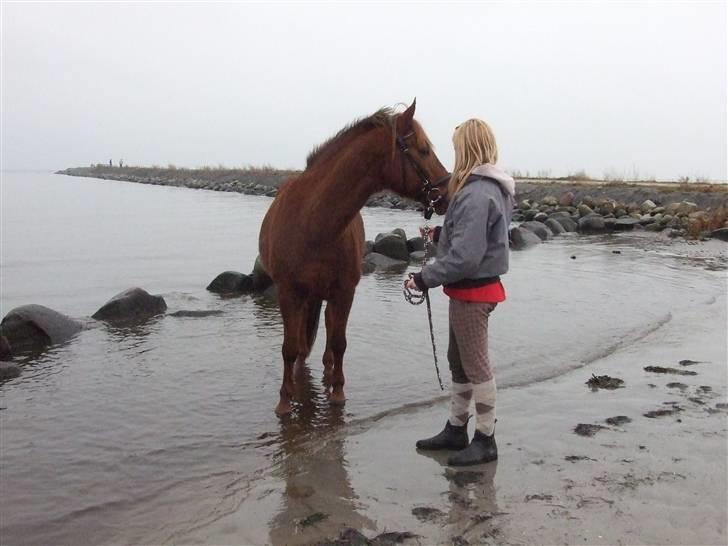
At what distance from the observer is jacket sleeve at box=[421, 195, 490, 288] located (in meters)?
4.01

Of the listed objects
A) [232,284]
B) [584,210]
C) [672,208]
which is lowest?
[232,284]

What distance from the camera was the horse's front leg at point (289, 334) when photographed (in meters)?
5.39

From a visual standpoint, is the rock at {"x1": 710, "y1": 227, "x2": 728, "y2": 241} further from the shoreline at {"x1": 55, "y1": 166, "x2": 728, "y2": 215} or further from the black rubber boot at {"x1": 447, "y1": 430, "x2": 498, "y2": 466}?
the black rubber boot at {"x1": 447, "y1": 430, "x2": 498, "y2": 466}

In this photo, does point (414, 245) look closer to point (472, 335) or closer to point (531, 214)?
point (472, 335)

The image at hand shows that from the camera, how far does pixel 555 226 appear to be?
21781 millimetres

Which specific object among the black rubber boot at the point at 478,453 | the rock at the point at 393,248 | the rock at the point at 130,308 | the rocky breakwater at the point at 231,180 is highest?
the rocky breakwater at the point at 231,180

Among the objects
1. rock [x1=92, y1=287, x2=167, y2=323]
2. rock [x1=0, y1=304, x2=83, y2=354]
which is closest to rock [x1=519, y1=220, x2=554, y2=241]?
rock [x1=92, y1=287, x2=167, y2=323]

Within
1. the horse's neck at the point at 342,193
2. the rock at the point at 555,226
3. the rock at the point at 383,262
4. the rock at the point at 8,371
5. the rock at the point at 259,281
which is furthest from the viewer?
the rock at the point at 555,226

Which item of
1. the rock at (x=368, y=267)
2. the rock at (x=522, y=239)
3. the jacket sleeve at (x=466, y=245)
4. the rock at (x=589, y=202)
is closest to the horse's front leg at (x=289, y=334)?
the jacket sleeve at (x=466, y=245)

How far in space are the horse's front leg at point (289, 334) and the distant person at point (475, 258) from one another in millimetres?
1406

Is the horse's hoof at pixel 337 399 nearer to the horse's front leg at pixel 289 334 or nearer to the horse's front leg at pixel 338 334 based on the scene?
the horse's front leg at pixel 338 334

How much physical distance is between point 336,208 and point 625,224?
64.0ft

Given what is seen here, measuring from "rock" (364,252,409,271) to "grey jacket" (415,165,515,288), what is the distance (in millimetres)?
9627

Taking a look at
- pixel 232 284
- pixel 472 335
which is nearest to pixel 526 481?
pixel 472 335
